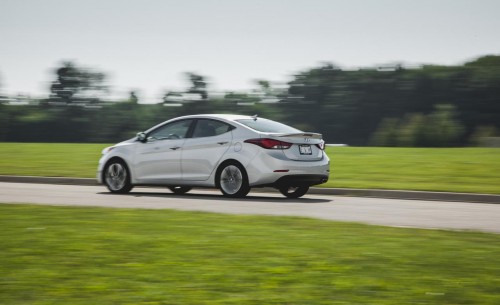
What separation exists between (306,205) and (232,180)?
1875 mm

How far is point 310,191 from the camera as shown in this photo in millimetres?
17594

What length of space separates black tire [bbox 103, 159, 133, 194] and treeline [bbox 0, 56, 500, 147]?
82.7 metres

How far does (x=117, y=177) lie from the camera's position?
16891 millimetres

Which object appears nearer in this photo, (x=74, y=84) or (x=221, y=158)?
(x=221, y=158)

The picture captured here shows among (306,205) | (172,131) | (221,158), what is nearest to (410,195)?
(306,205)

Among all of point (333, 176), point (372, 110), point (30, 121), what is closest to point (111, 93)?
point (30, 121)

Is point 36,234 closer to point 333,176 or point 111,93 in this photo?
point 333,176

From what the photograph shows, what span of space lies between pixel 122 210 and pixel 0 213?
1.68m

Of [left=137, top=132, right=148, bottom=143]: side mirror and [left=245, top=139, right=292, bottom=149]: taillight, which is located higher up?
[left=137, top=132, right=148, bottom=143]: side mirror

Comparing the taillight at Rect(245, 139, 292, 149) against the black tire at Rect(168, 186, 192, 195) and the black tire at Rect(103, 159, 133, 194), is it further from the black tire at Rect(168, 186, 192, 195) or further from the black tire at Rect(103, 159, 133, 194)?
the black tire at Rect(103, 159, 133, 194)

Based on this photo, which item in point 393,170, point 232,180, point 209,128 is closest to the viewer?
point 232,180

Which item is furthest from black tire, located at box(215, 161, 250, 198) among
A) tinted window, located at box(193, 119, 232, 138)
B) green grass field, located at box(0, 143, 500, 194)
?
green grass field, located at box(0, 143, 500, 194)

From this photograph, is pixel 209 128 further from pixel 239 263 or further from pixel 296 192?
pixel 239 263

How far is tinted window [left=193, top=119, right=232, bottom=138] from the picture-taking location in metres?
15.7
